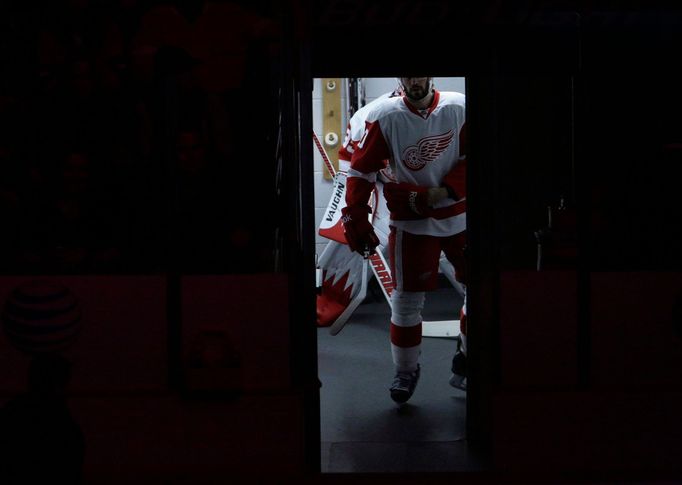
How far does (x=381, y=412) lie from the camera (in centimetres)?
387

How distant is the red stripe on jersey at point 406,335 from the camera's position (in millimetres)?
3902

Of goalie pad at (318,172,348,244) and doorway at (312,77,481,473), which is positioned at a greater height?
goalie pad at (318,172,348,244)

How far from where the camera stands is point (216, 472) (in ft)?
9.27

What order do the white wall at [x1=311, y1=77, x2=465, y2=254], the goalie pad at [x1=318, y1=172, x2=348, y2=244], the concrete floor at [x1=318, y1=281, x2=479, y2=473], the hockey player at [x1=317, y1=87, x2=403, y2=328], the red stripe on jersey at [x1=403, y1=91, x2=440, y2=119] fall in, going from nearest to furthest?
the concrete floor at [x1=318, y1=281, x2=479, y2=473] → the red stripe on jersey at [x1=403, y1=91, x2=440, y2=119] → the hockey player at [x1=317, y1=87, x2=403, y2=328] → the goalie pad at [x1=318, y1=172, x2=348, y2=244] → the white wall at [x1=311, y1=77, x2=465, y2=254]

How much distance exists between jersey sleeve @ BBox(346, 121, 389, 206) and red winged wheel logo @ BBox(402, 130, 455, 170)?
0.37 ft

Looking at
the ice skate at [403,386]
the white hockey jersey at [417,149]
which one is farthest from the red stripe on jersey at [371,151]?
the ice skate at [403,386]

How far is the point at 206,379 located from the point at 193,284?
1.03ft

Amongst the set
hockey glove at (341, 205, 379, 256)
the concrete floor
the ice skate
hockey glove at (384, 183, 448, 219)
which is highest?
hockey glove at (384, 183, 448, 219)

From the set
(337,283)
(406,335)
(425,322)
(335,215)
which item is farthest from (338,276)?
(406,335)

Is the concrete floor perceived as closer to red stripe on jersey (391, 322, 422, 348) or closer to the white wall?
red stripe on jersey (391, 322, 422, 348)

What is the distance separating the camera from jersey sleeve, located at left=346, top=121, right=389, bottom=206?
3.86 m

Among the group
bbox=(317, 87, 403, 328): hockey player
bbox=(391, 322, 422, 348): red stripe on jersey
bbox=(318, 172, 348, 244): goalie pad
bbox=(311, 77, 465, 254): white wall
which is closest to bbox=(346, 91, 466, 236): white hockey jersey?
bbox=(391, 322, 422, 348): red stripe on jersey

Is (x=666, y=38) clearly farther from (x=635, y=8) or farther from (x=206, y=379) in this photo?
(x=206, y=379)

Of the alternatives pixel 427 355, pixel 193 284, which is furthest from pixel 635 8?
pixel 427 355
